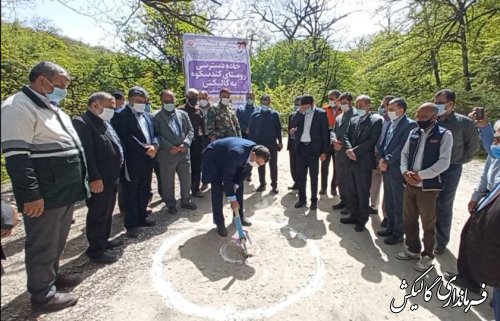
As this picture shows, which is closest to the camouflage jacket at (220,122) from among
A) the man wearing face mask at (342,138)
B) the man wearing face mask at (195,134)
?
the man wearing face mask at (195,134)

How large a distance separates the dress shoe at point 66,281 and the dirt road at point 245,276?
0.27 ft

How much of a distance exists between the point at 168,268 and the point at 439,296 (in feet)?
9.96

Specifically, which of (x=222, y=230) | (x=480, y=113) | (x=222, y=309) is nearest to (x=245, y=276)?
(x=222, y=309)

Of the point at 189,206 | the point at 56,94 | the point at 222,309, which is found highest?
the point at 56,94

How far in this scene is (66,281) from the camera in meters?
3.32

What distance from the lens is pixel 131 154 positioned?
4469mm

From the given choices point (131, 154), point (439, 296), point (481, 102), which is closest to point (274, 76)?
point (481, 102)

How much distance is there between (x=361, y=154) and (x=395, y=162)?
523mm

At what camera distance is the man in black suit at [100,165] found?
3570 mm

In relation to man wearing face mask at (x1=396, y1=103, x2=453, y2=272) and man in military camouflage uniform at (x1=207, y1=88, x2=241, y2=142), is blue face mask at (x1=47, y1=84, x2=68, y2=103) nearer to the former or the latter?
man in military camouflage uniform at (x1=207, y1=88, x2=241, y2=142)

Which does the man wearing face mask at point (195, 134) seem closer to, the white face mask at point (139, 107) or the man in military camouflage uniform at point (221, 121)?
the man in military camouflage uniform at point (221, 121)

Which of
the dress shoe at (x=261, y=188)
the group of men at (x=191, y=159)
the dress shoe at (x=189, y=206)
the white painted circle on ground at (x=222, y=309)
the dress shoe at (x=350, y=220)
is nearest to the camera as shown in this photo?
the group of men at (x=191, y=159)

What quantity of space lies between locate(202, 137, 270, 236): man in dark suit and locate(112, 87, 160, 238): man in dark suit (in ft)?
2.98

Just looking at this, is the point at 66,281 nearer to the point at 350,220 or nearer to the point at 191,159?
the point at 191,159
